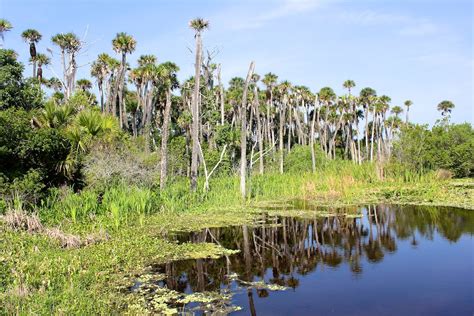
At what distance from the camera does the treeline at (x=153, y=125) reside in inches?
597

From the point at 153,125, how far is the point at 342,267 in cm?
4036

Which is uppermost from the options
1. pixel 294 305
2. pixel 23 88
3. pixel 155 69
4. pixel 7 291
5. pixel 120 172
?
pixel 155 69

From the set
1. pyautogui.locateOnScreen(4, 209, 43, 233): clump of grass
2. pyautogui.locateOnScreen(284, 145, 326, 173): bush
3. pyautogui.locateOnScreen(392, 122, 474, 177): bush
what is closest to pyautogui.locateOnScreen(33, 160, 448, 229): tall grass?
pyautogui.locateOnScreen(4, 209, 43, 233): clump of grass

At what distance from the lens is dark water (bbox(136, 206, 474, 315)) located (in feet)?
22.5

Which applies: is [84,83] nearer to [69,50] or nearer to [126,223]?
[69,50]

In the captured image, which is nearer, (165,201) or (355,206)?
(165,201)

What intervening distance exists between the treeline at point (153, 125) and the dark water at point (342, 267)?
636 centimetres

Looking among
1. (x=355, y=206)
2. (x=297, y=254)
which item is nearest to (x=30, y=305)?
(x=297, y=254)

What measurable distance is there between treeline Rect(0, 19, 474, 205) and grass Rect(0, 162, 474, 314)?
1.57 meters

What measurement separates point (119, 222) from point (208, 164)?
18.4m

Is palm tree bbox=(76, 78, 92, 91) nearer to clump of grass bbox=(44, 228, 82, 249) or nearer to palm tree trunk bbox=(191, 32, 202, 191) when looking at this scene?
palm tree trunk bbox=(191, 32, 202, 191)

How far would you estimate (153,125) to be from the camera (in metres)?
47.1

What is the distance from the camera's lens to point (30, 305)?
18.8 feet

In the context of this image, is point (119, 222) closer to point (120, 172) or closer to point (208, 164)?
point (120, 172)
